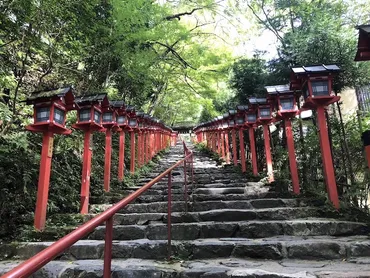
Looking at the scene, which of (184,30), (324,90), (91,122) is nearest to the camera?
(324,90)

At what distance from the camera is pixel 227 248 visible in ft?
11.3

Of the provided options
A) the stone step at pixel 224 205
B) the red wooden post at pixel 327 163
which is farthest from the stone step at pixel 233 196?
the red wooden post at pixel 327 163

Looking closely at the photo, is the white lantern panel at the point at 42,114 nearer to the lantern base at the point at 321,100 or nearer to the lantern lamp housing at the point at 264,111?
the lantern base at the point at 321,100

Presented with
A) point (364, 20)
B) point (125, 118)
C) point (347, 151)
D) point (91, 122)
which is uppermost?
point (364, 20)

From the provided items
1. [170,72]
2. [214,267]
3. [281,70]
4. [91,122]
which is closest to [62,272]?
[214,267]

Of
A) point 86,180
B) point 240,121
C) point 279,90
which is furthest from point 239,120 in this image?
point 86,180

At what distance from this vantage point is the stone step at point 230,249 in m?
3.25

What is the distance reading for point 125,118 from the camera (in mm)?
7656

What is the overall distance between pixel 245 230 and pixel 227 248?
2.04ft

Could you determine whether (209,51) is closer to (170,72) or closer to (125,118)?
(170,72)

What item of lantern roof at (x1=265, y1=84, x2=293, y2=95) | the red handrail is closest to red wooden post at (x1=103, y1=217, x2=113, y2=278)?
the red handrail

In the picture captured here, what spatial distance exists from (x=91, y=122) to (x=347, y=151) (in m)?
4.78

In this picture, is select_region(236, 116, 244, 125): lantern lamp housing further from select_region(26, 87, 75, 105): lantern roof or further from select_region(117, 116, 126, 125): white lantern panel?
select_region(26, 87, 75, 105): lantern roof

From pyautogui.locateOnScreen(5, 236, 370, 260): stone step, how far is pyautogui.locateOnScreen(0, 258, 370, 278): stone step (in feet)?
0.41
